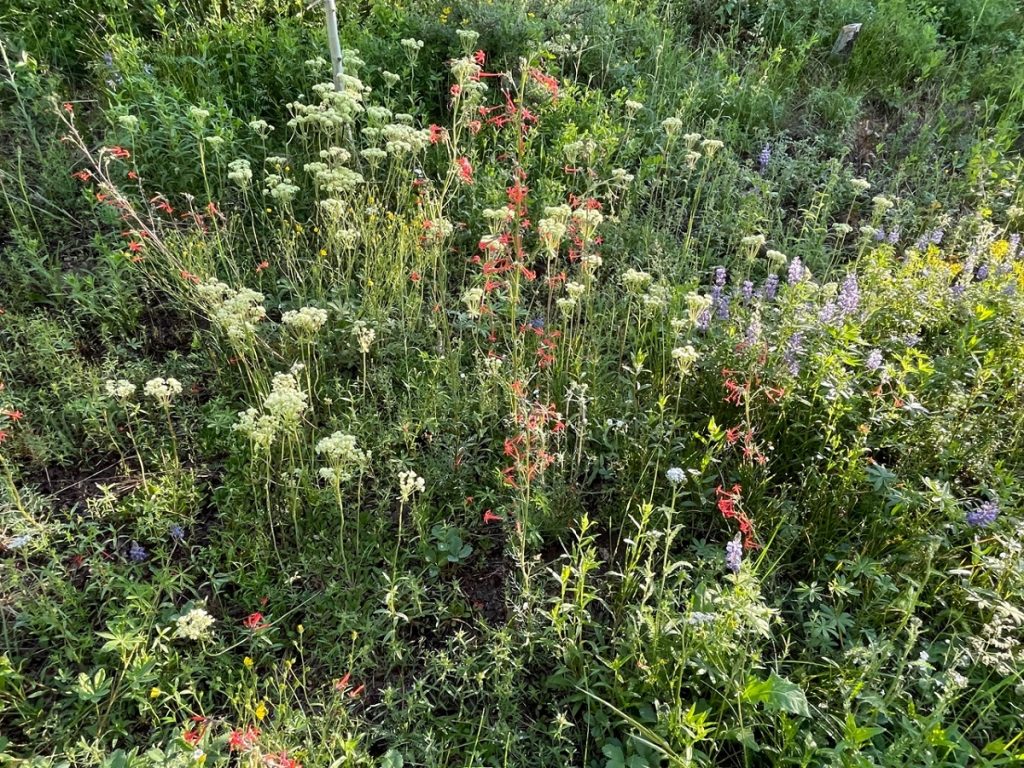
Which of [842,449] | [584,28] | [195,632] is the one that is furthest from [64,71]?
[842,449]

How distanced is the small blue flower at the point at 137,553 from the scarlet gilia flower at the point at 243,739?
85 cm

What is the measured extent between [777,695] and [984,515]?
3.49 ft

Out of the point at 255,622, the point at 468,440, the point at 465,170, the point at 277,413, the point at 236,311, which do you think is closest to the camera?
the point at 255,622

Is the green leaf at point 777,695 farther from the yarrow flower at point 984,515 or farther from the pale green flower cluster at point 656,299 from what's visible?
the pale green flower cluster at point 656,299

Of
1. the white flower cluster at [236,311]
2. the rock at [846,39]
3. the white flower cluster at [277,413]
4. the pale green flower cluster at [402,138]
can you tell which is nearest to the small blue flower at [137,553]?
the white flower cluster at [277,413]

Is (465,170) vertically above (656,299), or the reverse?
(465,170)

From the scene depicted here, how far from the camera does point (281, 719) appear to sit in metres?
2.16

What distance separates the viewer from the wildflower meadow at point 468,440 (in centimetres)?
220

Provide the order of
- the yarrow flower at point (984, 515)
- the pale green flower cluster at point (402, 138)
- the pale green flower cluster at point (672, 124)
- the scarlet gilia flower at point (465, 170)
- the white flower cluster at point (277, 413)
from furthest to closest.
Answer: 1. the scarlet gilia flower at point (465, 170)
2. the pale green flower cluster at point (672, 124)
3. the pale green flower cluster at point (402, 138)
4. the yarrow flower at point (984, 515)
5. the white flower cluster at point (277, 413)

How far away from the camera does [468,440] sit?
2943mm

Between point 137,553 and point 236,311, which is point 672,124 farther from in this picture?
point 137,553

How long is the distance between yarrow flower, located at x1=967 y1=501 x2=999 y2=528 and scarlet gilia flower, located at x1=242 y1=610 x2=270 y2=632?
2.42 metres

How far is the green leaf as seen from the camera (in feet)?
6.54

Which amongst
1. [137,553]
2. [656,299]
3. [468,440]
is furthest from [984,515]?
[137,553]
